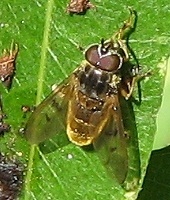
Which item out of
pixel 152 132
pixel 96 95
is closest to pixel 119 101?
pixel 96 95

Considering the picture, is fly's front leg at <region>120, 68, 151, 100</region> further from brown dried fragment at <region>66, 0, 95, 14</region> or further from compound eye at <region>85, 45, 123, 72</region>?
brown dried fragment at <region>66, 0, 95, 14</region>

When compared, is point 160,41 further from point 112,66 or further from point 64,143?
point 64,143

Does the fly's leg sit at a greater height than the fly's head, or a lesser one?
greater

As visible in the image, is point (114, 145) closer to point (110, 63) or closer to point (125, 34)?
point (110, 63)

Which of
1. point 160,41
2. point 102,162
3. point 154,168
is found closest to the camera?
point 160,41

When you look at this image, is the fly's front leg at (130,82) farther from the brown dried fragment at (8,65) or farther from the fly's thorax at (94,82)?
the brown dried fragment at (8,65)

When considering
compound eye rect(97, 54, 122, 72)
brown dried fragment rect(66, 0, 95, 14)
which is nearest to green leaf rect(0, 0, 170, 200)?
brown dried fragment rect(66, 0, 95, 14)
